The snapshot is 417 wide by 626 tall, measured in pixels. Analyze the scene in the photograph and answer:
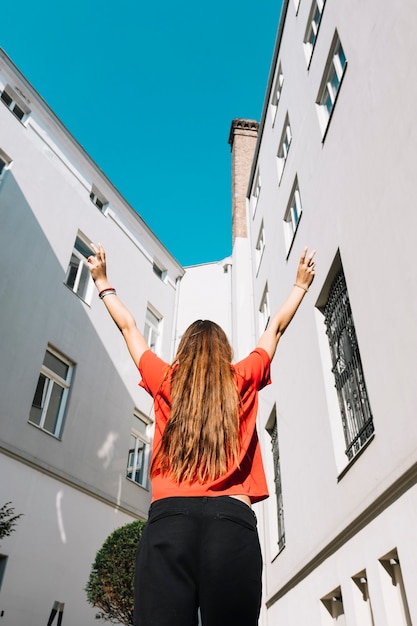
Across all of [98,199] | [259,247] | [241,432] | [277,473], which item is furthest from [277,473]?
[98,199]

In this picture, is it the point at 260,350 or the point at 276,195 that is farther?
the point at 276,195

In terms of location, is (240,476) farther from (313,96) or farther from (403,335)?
(313,96)

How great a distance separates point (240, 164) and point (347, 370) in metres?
17.0

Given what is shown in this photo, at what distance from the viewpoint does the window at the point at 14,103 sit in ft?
47.0

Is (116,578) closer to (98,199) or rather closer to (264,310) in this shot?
(264,310)

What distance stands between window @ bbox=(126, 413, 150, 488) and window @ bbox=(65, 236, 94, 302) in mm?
3970

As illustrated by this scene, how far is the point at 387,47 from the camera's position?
623cm

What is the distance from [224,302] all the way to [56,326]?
853cm

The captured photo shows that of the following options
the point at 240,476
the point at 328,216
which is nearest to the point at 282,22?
the point at 328,216

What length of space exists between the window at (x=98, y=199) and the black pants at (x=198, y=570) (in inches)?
651

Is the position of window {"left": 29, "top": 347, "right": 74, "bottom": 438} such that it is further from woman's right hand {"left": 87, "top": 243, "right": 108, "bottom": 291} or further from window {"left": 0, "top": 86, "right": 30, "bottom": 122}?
woman's right hand {"left": 87, "top": 243, "right": 108, "bottom": 291}

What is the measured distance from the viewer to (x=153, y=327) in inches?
727

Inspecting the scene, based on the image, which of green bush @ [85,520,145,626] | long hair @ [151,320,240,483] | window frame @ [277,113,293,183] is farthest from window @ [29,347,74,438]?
long hair @ [151,320,240,483]

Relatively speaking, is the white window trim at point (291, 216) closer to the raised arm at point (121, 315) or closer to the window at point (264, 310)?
the window at point (264, 310)
